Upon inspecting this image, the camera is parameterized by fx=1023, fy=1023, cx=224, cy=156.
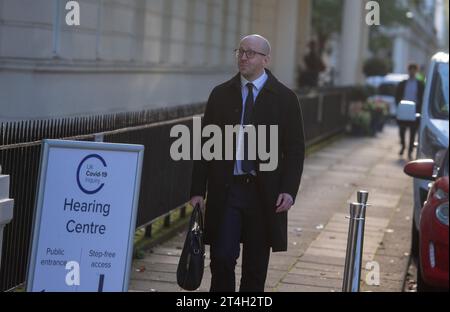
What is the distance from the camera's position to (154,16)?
19.4m

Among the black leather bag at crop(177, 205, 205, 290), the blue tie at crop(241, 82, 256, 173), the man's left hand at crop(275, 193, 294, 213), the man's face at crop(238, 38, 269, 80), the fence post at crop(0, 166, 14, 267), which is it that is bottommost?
the black leather bag at crop(177, 205, 205, 290)

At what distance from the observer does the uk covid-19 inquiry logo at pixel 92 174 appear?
634cm

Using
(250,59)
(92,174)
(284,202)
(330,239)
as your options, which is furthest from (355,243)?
(330,239)

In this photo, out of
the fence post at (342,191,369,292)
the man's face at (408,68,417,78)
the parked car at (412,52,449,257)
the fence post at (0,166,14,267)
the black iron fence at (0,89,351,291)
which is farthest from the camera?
the man's face at (408,68,417,78)

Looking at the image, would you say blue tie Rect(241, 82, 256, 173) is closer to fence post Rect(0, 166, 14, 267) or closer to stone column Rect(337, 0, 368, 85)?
fence post Rect(0, 166, 14, 267)

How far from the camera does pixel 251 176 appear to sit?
6.53 meters

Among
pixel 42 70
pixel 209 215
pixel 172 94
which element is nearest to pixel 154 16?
pixel 172 94

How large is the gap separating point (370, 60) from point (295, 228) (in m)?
37.1

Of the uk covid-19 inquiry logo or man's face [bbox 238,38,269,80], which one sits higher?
man's face [bbox 238,38,269,80]

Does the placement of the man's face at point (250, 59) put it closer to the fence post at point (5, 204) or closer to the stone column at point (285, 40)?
Result: the fence post at point (5, 204)

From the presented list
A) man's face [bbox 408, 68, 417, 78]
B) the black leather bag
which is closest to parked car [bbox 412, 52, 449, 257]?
the black leather bag

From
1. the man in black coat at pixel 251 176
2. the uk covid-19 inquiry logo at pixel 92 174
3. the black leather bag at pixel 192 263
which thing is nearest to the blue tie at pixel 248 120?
the man in black coat at pixel 251 176

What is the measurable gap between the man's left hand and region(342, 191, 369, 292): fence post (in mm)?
456

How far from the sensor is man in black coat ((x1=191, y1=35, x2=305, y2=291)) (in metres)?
6.51
